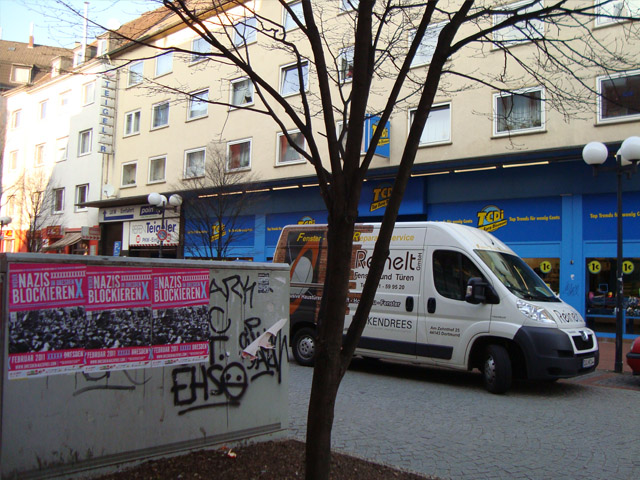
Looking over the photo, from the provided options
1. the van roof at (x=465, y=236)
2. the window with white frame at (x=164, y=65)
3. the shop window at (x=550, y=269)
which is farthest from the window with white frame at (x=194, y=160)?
the van roof at (x=465, y=236)

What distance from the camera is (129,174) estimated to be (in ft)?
104

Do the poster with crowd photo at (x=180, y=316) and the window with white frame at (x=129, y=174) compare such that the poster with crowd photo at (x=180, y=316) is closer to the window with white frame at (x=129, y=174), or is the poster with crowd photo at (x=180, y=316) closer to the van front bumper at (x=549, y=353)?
the van front bumper at (x=549, y=353)

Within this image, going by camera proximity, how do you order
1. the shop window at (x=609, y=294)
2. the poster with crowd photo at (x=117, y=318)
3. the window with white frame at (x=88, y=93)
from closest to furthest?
the poster with crowd photo at (x=117, y=318)
the shop window at (x=609, y=294)
the window with white frame at (x=88, y=93)

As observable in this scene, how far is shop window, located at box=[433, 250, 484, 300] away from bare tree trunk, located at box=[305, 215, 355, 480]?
5670 mm

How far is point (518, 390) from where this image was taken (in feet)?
28.5

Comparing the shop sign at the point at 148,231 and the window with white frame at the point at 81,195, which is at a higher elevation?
the window with white frame at the point at 81,195

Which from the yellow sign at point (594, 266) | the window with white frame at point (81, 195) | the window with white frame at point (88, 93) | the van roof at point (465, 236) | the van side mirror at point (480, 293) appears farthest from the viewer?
the window with white frame at point (88, 93)

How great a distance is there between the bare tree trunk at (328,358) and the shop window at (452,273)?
5.67 m

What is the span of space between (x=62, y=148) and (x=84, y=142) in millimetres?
2679

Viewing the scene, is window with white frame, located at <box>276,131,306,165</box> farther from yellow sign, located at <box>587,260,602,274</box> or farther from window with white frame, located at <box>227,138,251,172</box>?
yellow sign, located at <box>587,260,602,274</box>

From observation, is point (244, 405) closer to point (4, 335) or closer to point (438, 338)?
point (4, 335)

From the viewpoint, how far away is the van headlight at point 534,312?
8.16 metres

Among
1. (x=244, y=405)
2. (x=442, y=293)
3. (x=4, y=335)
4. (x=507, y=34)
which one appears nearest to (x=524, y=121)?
(x=507, y=34)

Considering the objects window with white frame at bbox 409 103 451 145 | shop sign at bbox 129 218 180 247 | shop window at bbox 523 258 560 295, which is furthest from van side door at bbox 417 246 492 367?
shop sign at bbox 129 218 180 247
